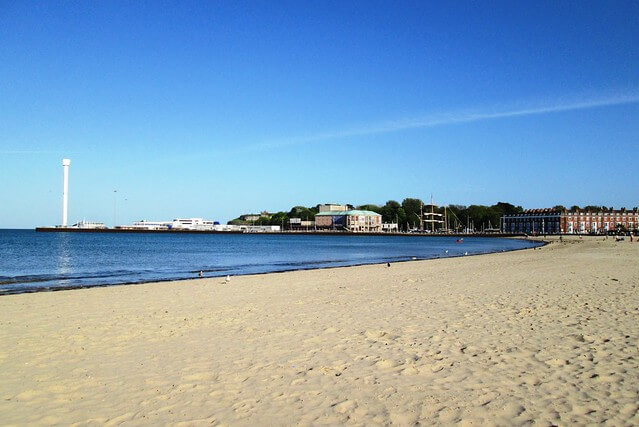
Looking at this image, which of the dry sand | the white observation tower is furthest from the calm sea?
the white observation tower

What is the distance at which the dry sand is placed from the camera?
5496 mm

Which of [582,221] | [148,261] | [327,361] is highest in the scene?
[582,221]

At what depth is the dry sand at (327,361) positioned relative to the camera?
5.50 metres

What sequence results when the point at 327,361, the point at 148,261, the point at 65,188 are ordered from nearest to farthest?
the point at 327,361 < the point at 148,261 < the point at 65,188

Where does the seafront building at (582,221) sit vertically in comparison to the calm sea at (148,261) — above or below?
above

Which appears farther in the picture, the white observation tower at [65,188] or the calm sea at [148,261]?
the white observation tower at [65,188]

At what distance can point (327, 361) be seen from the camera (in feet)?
24.5

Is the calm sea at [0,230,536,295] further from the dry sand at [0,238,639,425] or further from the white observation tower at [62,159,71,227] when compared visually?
the white observation tower at [62,159,71,227]

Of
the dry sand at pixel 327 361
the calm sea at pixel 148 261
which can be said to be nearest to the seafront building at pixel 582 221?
the calm sea at pixel 148 261

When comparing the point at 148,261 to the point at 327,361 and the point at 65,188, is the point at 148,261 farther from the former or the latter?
the point at 65,188

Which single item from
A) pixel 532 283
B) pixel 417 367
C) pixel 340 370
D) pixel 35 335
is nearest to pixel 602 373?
pixel 417 367

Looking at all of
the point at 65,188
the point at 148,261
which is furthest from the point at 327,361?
the point at 65,188

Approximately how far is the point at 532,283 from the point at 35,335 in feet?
51.5

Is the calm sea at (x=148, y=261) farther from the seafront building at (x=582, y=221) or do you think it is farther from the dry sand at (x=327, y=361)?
the seafront building at (x=582, y=221)
